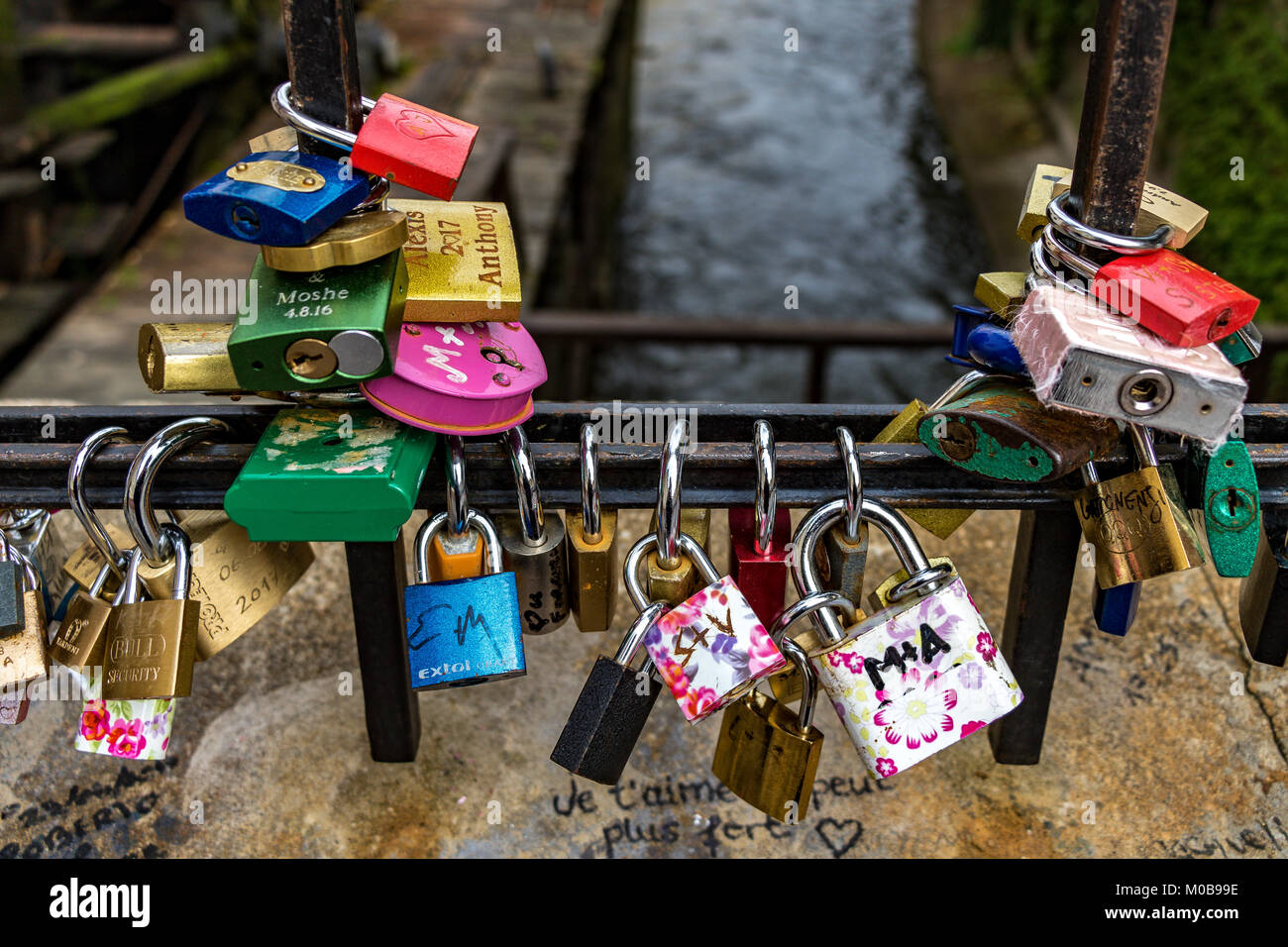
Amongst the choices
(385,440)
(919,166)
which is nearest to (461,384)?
(385,440)

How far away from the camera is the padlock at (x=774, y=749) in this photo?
113 centimetres

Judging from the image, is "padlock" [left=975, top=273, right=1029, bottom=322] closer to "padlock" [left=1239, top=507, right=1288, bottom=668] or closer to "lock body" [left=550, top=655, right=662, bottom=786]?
"padlock" [left=1239, top=507, right=1288, bottom=668]

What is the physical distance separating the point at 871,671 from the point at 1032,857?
525 mm

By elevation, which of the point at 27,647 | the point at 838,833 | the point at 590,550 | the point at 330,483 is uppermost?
the point at 330,483

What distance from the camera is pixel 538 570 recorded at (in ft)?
3.84

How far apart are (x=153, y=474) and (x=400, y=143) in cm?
40

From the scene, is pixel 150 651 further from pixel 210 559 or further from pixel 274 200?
pixel 274 200

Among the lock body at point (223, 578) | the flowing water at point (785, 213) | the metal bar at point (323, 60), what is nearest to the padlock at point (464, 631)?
the lock body at point (223, 578)

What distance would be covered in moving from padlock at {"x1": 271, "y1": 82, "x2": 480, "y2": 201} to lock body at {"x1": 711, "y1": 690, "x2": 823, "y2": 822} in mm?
616

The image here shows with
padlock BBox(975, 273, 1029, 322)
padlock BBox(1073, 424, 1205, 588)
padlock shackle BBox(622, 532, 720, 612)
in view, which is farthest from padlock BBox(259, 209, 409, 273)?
padlock BBox(1073, 424, 1205, 588)

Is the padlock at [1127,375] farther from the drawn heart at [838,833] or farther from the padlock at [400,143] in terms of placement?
the drawn heart at [838,833]

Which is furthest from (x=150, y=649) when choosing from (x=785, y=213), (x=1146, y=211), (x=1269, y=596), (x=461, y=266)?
(x=785, y=213)

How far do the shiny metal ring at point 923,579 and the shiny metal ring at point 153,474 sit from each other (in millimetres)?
721

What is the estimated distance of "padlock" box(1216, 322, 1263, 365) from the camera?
1086mm
